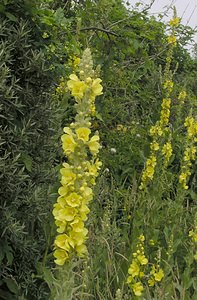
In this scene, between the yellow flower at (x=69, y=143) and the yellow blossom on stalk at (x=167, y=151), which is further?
the yellow blossom on stalk at (x=167, y=151)

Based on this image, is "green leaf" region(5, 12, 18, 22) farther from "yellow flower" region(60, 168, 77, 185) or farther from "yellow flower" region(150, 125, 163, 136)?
"yellow flower" region(150, 125, 163, 136)

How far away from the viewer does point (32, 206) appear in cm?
293

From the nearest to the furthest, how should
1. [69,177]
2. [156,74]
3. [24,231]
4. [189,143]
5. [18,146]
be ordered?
[69,177] < [18,146] < [24,231] < [189,143] < [156,74]

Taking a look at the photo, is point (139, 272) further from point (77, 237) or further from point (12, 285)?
point (77, 237)

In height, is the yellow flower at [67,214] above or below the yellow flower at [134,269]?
above

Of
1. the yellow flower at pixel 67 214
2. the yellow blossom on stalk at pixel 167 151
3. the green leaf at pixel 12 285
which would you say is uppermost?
A: the yellow flower at pixel 67 214

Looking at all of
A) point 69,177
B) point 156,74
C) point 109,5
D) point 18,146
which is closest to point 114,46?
point 109,5

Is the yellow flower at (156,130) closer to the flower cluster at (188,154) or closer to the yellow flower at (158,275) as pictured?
the flower cluster at (188,154)

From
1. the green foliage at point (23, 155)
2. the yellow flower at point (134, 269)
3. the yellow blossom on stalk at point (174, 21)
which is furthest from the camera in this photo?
the yellow blossom on stalk at point (174, 21)

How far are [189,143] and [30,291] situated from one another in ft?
7.37

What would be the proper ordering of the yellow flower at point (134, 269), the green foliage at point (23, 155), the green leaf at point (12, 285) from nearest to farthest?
1. the green foliage at point (23, 155)
2. the green leaf at point (12, 285)
3. the yellow flower at point (134, 269)

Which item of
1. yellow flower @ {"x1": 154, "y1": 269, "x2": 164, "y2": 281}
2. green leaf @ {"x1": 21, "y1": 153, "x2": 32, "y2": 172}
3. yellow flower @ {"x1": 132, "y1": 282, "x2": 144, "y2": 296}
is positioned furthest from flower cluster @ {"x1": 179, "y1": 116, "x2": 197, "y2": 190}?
green leaf @ {"x1": 21, "y1": 153, "x2": 32, "y2": 172}

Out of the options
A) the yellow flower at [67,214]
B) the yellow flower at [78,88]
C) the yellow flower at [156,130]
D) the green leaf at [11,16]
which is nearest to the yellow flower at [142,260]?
the yellow flower at [156,130]

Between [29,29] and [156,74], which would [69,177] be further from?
[156,74]
